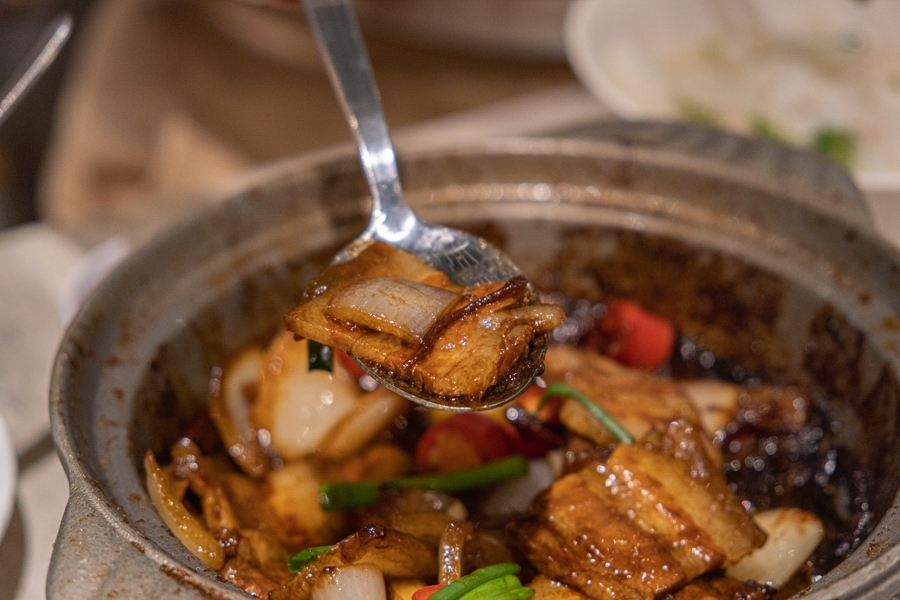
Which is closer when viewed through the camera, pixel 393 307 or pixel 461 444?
pixel 393 307

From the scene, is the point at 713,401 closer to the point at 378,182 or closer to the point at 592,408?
the point at 592,408

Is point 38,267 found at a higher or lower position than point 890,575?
lower

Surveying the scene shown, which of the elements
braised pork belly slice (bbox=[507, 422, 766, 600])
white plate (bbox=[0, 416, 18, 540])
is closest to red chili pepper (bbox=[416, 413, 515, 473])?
braised pork belly slice (bbox=[507, 422, 766, 600])

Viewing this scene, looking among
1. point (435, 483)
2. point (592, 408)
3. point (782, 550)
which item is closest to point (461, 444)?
point (435, 483)

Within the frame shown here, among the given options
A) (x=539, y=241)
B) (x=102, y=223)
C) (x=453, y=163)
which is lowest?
(x=102, y=223)

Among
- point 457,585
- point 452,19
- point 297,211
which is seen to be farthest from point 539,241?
point 452,19

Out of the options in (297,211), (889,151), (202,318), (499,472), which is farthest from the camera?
(889,151)

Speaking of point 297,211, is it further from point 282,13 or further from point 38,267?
point 282,13
